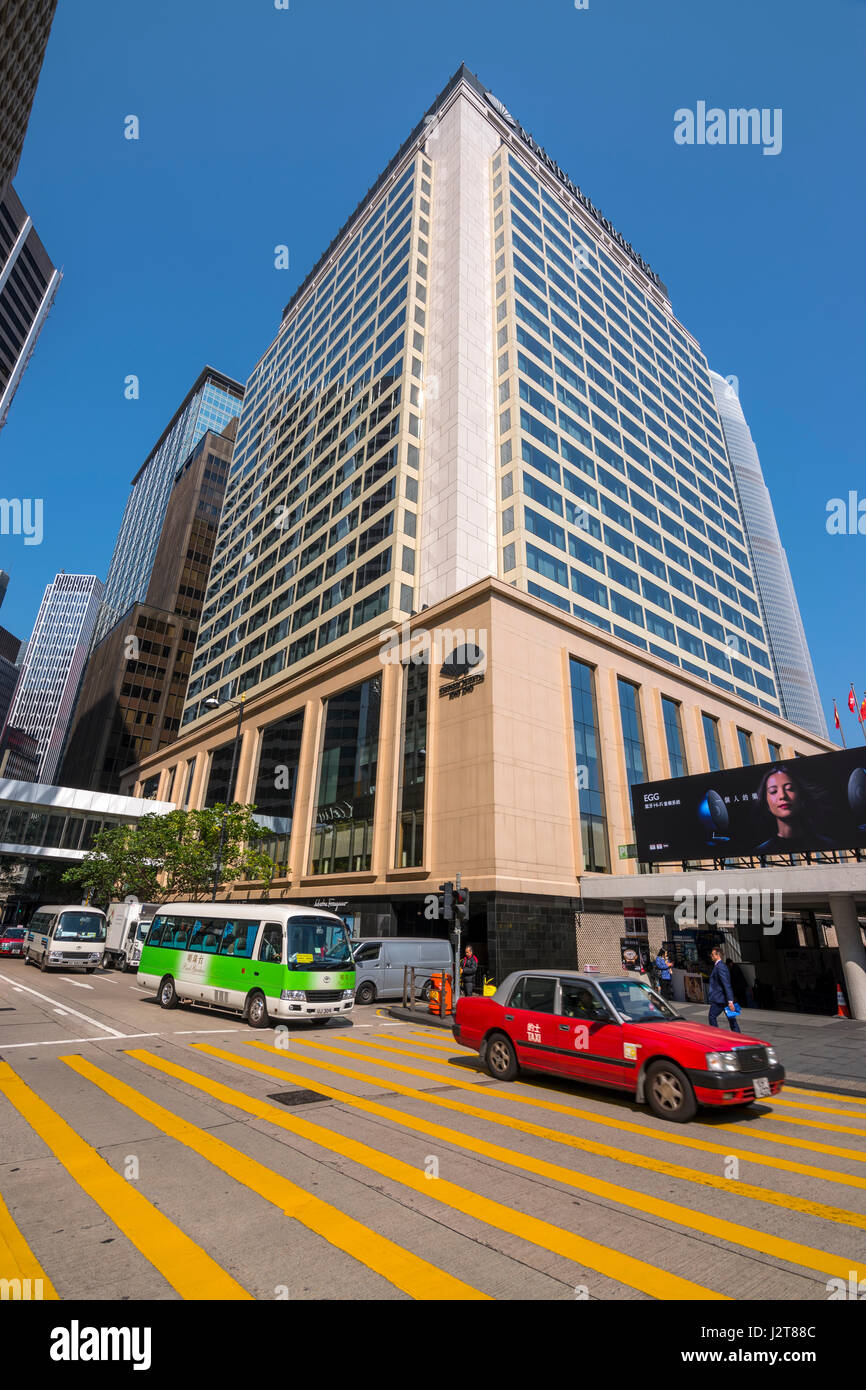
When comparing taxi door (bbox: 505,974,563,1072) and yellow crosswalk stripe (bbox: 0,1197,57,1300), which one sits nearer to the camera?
yellow crosswalk stripe (bbox: 0,1197,57,1300)

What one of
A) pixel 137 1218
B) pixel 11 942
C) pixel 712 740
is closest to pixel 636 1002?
pixel 137 1218

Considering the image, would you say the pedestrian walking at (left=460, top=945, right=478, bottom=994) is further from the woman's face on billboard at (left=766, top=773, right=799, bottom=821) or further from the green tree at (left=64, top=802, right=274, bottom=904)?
the green tree at (left=64, top=802, right=274, bottom=904)

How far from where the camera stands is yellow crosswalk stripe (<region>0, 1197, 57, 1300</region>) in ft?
12.3

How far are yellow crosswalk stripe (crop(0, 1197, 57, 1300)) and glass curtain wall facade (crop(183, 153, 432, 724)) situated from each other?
103ft

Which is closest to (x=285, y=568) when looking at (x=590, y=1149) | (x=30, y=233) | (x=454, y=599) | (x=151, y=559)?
(x=454, y=599)

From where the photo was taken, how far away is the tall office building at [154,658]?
82.2 m

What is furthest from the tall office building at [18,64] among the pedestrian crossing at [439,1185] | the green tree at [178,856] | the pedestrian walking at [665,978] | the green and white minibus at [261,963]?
the pedestrian walking at [665,978]

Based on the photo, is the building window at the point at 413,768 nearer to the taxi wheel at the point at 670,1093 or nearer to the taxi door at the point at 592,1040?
the taxi door at the point at 592,1040

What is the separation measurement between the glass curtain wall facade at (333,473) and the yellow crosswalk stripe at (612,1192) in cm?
2852

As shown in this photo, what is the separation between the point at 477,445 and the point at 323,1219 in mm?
38733

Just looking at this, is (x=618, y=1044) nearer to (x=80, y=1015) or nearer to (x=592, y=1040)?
(x=592, y=1040)

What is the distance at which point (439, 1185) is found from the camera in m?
5.61

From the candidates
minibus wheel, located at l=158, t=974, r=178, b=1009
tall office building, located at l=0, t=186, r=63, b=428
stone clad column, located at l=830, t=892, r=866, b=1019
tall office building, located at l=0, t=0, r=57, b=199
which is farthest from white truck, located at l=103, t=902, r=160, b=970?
tall office building, located at l=0, t=186, r=63, b=428

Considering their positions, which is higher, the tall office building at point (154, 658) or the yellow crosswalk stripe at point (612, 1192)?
the tall office building at point (154, 658)
